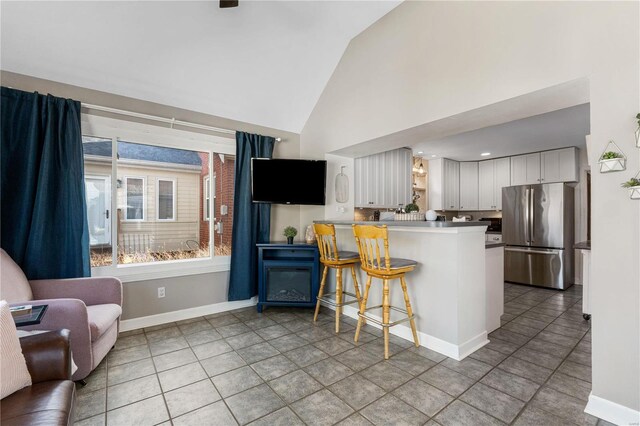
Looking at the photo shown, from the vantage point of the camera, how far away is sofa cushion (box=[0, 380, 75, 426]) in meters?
1.13

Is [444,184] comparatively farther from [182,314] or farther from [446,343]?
[182,314]

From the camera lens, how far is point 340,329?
3137 millimetres

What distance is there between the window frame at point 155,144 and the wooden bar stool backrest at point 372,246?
1917 millimetres

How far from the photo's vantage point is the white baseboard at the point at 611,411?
1.64 metres

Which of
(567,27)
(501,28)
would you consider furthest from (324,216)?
(567,27)

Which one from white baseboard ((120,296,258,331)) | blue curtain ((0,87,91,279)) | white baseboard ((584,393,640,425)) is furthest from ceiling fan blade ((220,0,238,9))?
white baseboard ((584,393,640,425))

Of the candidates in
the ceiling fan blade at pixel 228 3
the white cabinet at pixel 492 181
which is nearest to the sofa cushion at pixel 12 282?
the ceiling fan blade at pixel 228 3

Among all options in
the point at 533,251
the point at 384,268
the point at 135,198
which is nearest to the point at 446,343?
the point at 384,268

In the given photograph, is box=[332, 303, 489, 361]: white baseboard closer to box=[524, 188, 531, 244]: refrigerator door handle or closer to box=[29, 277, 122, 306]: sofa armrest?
box=[29, 277, 122, 306]: sofa armrest

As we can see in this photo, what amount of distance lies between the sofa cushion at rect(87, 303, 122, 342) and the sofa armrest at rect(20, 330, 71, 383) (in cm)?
70

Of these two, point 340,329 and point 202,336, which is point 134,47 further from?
point 340,329

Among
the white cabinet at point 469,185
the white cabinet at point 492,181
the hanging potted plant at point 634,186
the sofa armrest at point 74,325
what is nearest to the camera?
the hanging potted plant at point 634,186

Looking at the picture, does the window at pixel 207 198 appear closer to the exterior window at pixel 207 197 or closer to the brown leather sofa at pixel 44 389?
the exterior window at pixel 207 197

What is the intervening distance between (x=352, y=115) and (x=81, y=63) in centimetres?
270
